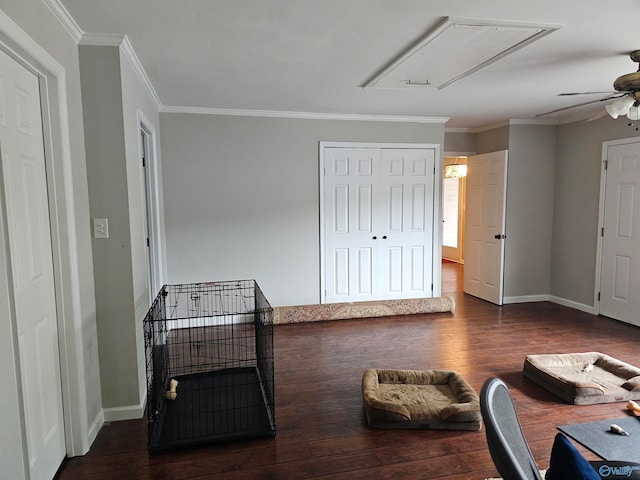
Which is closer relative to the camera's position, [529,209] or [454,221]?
[529,209]

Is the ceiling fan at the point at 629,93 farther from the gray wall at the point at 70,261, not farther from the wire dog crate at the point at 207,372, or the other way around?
the gray wall at the point at 70,261

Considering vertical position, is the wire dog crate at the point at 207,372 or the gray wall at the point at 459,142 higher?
the gray wall at the point at 459,142

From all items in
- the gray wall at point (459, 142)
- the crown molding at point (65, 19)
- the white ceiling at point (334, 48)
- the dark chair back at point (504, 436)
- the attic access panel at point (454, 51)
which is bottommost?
the dark chair back at point (504, 436)

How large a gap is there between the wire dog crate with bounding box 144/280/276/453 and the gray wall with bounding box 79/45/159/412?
141 mm

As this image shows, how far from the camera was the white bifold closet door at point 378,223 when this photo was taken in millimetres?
4879

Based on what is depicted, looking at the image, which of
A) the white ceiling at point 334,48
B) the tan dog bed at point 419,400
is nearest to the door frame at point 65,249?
the white ceiling at point 334,48

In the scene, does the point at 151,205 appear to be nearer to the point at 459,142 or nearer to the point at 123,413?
the point at 123,413

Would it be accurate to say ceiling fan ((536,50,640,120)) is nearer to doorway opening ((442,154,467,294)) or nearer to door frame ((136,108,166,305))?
door frame ((136,108,166,305))

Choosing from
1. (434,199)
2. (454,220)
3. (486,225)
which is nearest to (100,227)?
(434,199)

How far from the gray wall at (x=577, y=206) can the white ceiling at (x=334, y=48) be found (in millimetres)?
799

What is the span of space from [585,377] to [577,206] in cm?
285

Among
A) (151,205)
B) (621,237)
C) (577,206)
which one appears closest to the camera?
(151,205)

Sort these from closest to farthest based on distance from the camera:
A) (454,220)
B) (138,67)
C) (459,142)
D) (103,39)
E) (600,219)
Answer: (103,39), (138,67), (600,219), (459,142), (454,220)

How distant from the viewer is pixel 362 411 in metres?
2.69
